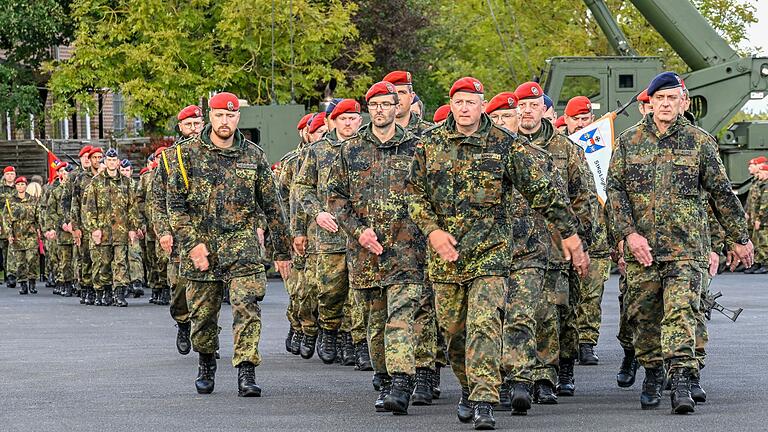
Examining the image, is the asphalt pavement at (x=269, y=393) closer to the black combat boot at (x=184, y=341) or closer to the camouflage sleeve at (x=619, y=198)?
the black combat boot at (x=184, y=341)

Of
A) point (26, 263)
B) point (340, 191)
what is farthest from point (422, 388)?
point (26, 263)

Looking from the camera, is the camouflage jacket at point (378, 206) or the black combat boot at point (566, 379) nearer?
the camouflage jacket at point (378, 206)

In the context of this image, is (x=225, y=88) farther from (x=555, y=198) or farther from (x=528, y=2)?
(x=555, y=198)

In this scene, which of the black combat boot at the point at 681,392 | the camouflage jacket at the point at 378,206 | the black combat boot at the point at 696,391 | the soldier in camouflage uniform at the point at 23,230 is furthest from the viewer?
the soldier in camouflage uniform at the point at 23,230

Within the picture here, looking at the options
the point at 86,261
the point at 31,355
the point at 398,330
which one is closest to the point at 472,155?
the point at 398,330

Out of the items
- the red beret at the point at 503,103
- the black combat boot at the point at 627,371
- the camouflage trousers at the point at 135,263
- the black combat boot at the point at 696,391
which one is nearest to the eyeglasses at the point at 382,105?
the red beret at the point at 503,103

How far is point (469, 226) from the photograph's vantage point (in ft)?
33.0

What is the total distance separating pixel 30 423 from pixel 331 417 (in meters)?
1.79

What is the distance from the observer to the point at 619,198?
433 inches

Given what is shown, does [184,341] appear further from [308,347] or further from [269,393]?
[269,393]

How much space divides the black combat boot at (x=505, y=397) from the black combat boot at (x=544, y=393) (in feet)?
1.53

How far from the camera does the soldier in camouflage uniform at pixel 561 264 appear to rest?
1143 centimetres

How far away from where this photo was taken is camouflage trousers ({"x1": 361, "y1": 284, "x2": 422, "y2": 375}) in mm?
10750

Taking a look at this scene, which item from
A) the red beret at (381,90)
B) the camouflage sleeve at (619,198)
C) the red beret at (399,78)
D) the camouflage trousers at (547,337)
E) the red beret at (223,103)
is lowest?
the camouflage trousers at (547,337)
